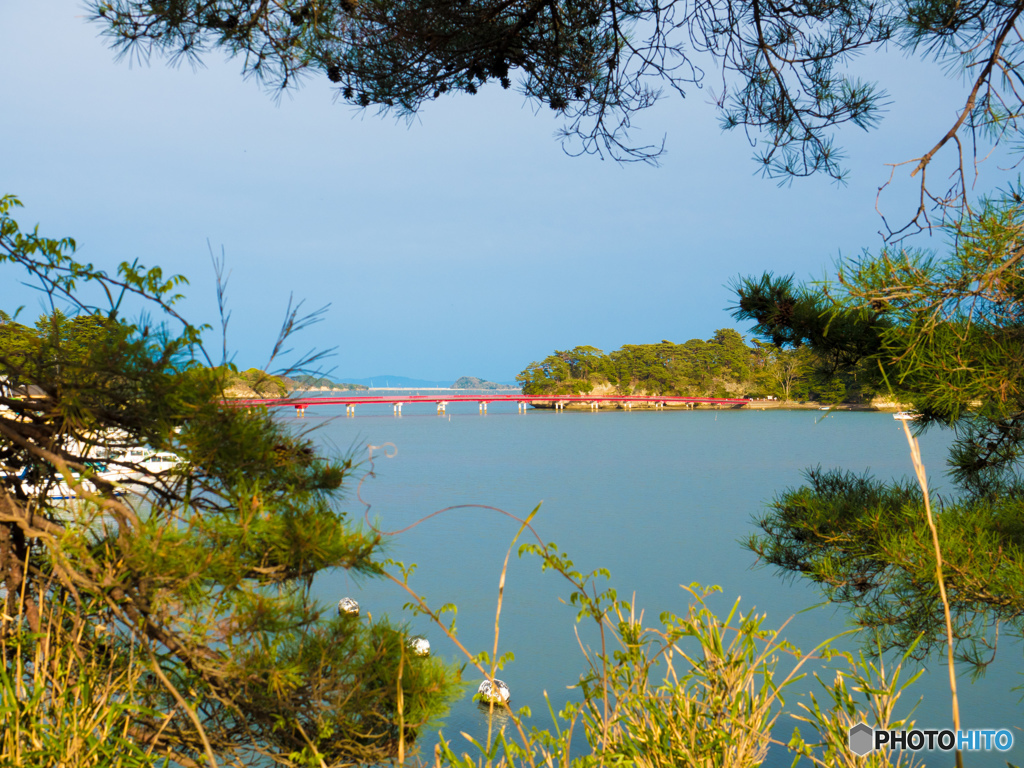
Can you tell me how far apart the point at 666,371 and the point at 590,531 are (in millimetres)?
34828

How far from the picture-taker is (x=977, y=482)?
3.21 m

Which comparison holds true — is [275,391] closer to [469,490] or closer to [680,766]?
→ [680,766]

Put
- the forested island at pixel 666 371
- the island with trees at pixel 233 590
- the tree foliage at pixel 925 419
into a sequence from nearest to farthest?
the island with trees at pixel 233 590, the tree foliage at pixel 925 419, the forested island at pixel 666 371

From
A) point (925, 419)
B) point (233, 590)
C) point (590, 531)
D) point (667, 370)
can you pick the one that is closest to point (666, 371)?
A: point (667, 370)

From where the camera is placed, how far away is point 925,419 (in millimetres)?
2807

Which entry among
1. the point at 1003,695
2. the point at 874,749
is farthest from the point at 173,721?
the point at 1003,695

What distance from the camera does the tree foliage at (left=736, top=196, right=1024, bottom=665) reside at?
82.0 inches

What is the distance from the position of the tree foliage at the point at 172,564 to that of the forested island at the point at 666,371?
43092mm

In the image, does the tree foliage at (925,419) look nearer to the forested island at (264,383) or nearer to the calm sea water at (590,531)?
the calm sea water at (590,531)

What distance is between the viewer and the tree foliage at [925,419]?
2.08 meters

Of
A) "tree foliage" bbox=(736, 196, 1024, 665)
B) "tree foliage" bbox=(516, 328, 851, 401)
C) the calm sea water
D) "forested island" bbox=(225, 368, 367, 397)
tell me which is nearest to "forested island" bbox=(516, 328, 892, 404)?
"tree foliage" bbox=(516, 328, 851, 401)

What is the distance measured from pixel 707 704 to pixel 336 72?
7.94 ft

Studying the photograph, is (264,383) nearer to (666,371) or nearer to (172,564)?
(172,564)

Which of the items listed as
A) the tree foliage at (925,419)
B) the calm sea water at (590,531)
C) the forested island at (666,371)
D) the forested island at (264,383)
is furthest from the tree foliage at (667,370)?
the forested island at (264,383)
